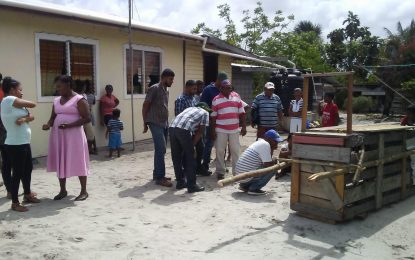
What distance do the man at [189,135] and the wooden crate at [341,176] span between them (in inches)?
59.3

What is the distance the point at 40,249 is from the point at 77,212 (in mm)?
1114

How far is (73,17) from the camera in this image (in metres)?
8.30

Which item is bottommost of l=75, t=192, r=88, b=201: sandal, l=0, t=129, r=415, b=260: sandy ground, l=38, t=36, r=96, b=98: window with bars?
l=0, t=129, r=415, b=260: sandy ground

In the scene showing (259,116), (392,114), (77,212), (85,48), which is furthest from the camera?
(392,114)

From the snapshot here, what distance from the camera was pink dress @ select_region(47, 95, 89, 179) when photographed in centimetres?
521

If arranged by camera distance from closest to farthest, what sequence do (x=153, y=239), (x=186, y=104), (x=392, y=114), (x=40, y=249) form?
(x=40, y=249), (x=153, y=239), (x=186, y=104), (x=392, y=114)

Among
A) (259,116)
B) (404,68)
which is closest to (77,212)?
(259,116)

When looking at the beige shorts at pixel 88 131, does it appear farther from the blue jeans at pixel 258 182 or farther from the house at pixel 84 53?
the blue jeans at pixel 258 182

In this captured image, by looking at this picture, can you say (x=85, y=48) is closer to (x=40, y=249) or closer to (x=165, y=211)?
(x=165, y=211)

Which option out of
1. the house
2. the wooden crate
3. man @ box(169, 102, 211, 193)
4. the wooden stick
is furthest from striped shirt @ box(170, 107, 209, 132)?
the house

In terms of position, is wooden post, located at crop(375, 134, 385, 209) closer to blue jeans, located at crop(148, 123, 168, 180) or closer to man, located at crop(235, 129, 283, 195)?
man, located at crop(235, 129, 283, 195)

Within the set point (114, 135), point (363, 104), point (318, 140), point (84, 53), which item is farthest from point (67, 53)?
point (363, 104)

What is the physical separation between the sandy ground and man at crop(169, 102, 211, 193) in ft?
1.01

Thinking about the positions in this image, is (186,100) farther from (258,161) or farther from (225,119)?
(258,161)
